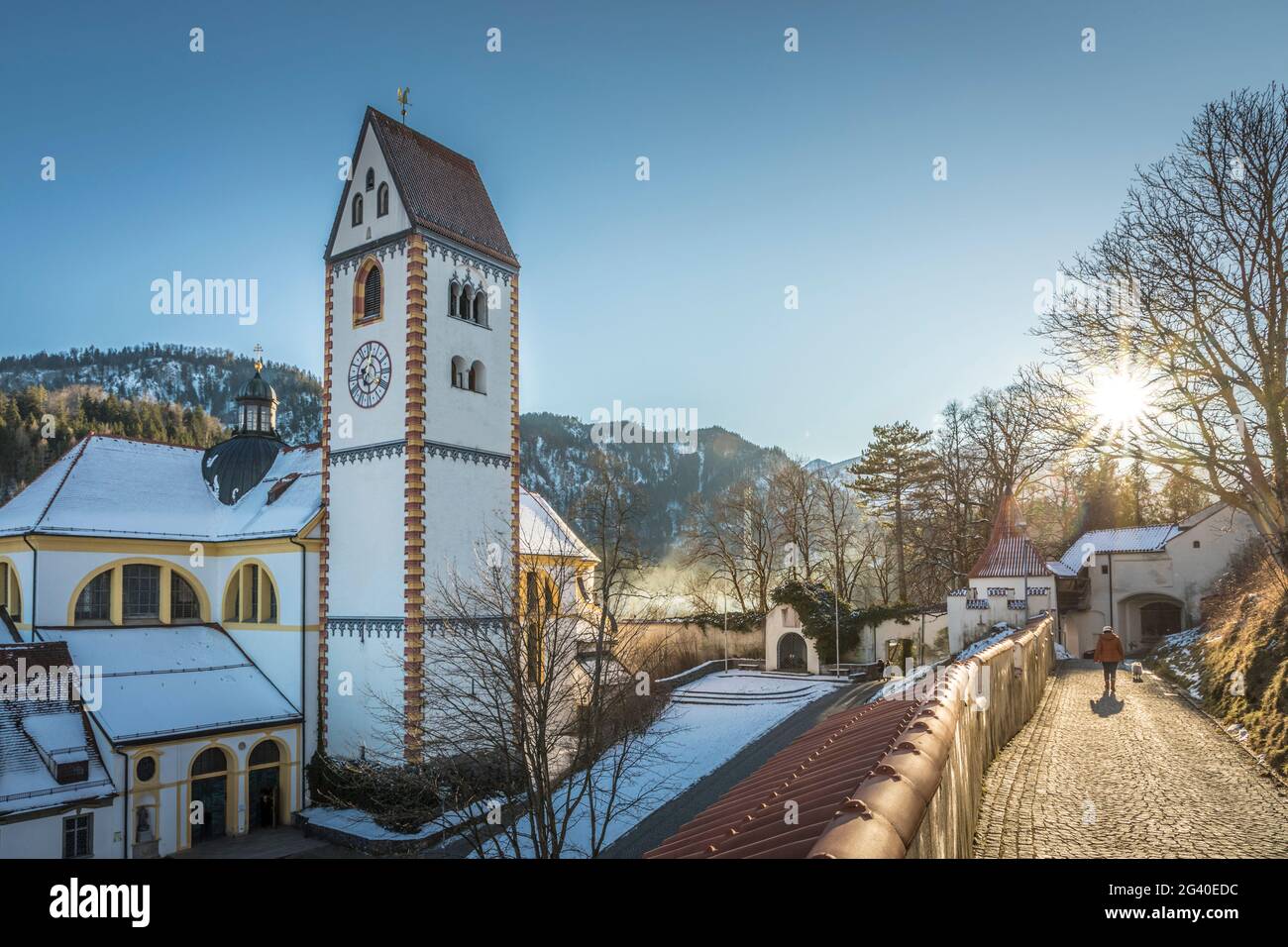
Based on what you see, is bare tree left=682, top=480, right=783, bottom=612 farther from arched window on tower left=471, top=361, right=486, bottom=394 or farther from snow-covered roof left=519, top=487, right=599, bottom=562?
arched window on tower left=471, top=361, right=486, bottom=394

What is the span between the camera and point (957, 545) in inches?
1754

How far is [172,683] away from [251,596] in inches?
144

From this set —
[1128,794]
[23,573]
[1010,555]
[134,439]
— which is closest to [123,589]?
[23,573]

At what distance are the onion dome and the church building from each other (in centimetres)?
156

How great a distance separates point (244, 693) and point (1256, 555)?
31.3m

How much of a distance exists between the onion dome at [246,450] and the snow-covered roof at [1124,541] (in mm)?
34667

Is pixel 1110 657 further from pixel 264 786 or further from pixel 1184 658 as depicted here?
pixel 264 786

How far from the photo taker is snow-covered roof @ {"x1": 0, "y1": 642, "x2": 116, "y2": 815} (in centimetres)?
1709

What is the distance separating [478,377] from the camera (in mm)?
23312

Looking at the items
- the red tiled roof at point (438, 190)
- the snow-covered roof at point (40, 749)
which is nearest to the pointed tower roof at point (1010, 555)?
the red tiled roof at point (438, 190)

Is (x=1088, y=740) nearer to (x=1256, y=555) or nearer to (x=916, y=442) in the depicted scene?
(x=1256, y=555)

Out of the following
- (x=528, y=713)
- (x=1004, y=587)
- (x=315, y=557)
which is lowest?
(x=528, y=713)
